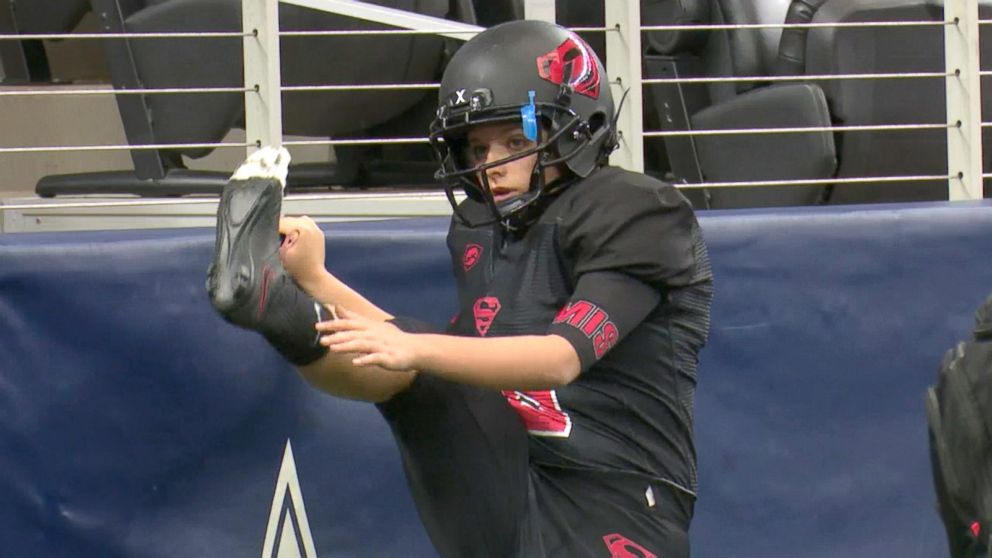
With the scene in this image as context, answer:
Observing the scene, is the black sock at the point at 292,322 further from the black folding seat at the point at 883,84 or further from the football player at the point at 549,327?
the black folding seat at the point at 883,84

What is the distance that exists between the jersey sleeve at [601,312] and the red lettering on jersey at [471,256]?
283 millimetres

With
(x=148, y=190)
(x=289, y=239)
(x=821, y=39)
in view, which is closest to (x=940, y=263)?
(x=821, y=39)

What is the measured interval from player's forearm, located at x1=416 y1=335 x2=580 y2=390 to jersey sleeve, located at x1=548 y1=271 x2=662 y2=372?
0.03 metres

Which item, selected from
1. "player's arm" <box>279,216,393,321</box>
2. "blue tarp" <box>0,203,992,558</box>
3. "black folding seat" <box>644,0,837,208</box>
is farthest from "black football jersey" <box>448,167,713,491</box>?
"black folding seat" <box>644,0,837,208</box>

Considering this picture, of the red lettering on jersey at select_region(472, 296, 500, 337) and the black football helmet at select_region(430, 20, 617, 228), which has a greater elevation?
the black football helmet at select_region(430, 20, 617, 228)

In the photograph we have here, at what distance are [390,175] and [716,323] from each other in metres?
1.40

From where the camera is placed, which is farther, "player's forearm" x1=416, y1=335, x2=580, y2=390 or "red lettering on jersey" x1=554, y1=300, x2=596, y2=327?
"red lettering on jersey" x1=554, y1=300, x2=596, y2=327

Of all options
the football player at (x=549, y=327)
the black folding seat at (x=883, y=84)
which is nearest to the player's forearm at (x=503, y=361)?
the football player at (x=549, y=327)

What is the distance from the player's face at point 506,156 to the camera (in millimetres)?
2553

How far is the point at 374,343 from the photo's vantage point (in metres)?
2.12

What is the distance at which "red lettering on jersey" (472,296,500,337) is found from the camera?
259 cm

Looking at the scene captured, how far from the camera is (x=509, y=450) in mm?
2531

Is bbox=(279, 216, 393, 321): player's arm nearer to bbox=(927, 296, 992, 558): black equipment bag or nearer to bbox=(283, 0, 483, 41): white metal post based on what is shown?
bbox=(283, 0, 483, 41): white metal post

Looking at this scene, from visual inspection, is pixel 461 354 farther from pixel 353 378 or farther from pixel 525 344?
pixel 353 378
